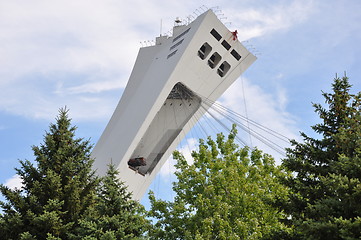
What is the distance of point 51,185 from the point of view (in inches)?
556

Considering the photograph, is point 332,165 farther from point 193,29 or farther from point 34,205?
point 193,29

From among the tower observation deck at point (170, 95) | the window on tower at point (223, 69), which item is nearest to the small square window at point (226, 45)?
the tower observation deck at point (170, 95)

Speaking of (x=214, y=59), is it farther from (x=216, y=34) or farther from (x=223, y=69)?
(x=216, y=34)

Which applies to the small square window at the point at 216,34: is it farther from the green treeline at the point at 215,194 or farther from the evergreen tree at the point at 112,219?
the evergreen tree at the point at 112,219

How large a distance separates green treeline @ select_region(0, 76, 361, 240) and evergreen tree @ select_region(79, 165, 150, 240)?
0.03 m

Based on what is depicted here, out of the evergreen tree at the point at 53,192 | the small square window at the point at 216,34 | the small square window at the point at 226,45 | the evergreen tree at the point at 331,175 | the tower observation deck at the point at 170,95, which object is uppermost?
the small square window at the point at 216,34

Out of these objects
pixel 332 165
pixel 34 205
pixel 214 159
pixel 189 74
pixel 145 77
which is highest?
pixel 145 77

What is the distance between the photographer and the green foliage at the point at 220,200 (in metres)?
15.4

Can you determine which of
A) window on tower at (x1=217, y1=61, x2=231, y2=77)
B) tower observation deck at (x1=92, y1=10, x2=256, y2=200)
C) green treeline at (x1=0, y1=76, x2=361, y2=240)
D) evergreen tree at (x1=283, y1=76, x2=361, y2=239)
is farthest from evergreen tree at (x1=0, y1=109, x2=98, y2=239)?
window on tower at (x1=217, y1=61, x2=231, y2=77)

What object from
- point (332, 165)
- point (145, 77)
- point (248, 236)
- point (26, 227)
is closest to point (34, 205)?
point (26, 227)

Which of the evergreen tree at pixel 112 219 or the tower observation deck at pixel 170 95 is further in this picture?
the tower observation deck at pixel 170 95

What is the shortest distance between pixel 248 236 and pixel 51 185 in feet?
22.2

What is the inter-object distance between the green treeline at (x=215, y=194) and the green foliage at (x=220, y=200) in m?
0.04

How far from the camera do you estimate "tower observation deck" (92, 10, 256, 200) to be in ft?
88.1
